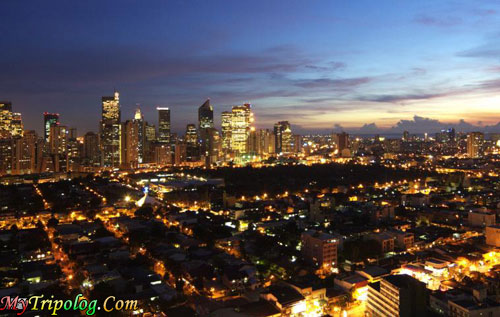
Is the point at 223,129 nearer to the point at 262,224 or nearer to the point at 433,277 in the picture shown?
the point at 262,224

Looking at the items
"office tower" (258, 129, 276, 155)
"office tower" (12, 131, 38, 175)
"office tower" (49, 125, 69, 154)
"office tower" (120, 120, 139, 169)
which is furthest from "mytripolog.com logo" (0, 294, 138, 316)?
"office tower" (258, 129, 276, 155)

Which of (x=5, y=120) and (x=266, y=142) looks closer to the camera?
(x=5, y=120)

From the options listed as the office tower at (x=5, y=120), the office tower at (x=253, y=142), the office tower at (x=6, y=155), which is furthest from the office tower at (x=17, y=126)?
the office tower at (x=253, y=142)

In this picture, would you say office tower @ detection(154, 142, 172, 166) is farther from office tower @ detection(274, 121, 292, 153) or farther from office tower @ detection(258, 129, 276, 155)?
office tower @ detection(274, 121, 292, 153)

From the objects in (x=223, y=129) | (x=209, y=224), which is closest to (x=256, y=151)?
(x=223, y=129)

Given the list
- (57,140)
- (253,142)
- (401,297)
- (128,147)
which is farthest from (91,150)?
(401,297)

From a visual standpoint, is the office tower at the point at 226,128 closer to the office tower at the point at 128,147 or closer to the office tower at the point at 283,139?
the office tower at the point at 283,139

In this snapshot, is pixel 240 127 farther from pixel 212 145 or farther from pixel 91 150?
pixel 91 150
